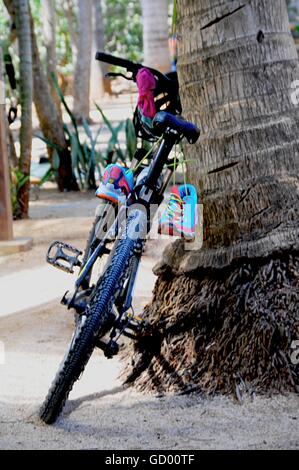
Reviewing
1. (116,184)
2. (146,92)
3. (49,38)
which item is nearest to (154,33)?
(49,38)

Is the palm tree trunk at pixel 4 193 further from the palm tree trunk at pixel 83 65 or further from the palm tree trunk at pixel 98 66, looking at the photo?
the palm tree trunk at pixel 98 66

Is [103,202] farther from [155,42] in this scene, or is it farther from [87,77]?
[87,77]

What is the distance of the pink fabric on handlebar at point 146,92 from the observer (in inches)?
168

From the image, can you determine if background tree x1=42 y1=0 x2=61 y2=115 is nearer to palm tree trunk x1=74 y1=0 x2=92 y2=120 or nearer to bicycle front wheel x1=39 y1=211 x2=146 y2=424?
palm tree trunk x1=74 y1=0 x2=92 y2=120

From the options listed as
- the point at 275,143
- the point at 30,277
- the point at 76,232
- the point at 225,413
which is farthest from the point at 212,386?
the point at 76,232

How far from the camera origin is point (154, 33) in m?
13.7

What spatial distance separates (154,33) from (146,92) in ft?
31.8

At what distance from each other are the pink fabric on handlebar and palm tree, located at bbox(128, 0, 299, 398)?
206 mm

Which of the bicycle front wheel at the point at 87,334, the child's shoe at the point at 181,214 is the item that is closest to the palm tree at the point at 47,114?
the child's shoe at the point at 181,214

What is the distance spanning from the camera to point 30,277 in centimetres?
643

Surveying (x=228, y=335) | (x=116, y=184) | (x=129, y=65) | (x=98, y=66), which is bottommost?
(x=98, y=66)

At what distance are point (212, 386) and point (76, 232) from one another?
4.29 meters

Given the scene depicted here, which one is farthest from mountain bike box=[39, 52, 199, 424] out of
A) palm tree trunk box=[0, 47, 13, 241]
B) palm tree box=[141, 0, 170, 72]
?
palm tree box=[141, 0, 170, 72]

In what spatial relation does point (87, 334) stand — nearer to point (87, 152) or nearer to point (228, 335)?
point (228, 335)
